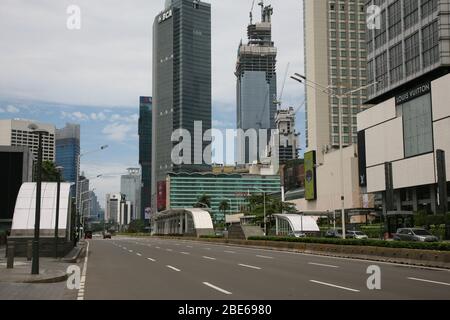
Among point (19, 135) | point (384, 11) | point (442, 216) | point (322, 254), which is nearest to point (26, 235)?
point (322, 254)

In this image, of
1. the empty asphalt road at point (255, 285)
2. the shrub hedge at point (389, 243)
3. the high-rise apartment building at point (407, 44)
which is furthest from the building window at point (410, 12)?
the empty asphalt road at point (255, 285)

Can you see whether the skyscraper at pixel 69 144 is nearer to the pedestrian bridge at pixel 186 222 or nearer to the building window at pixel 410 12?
the pedestrian bridge at pixel 186 222

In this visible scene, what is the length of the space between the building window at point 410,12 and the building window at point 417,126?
43.3 ft

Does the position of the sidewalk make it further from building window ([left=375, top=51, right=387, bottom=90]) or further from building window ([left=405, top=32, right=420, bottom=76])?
building window ([left=375, top=51, right=387, bottom=90])

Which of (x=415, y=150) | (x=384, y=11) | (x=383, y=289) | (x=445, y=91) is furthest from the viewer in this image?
(x=384, y=11)

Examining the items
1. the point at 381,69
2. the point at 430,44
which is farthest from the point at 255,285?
the point at 381,69

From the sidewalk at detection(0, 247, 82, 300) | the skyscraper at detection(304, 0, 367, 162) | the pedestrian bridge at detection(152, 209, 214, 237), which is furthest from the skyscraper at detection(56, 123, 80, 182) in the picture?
the skyscraper at detection(304, 0, 367, 162)

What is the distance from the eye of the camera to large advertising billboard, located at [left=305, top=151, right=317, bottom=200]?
14612cm

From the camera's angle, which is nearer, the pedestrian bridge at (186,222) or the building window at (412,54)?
the building window at (412,54)

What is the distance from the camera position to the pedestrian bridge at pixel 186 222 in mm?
97181

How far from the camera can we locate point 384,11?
10025cm
